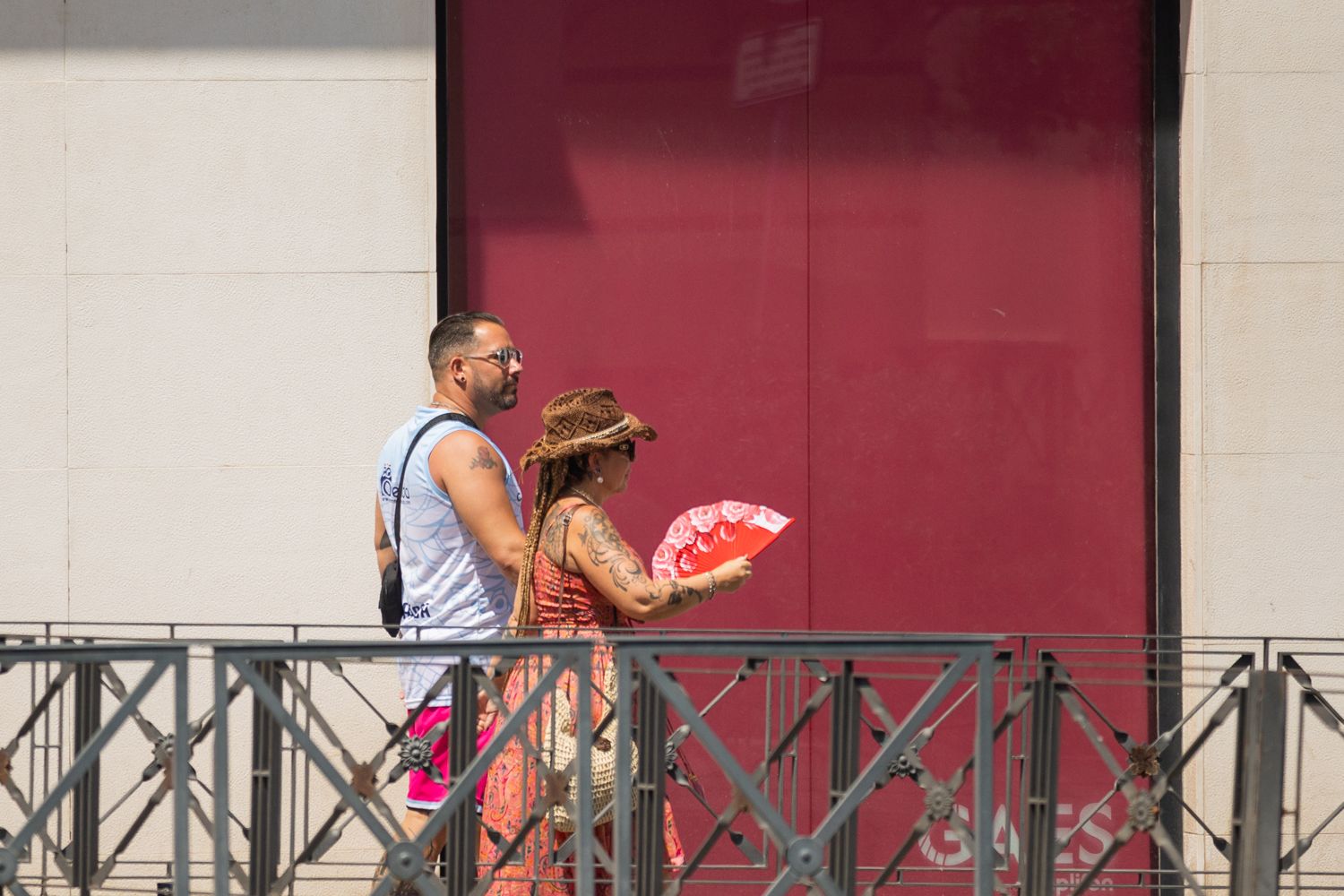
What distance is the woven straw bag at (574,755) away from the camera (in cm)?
436

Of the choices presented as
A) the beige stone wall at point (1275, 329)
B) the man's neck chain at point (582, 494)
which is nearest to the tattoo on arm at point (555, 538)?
the man's neck chain at point (582, 494)

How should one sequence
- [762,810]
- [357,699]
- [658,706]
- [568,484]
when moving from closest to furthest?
1. [762,810]
2. [658,706]
3. [568,484]
4. [357,699]

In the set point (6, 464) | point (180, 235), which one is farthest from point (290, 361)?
point (6, 464)

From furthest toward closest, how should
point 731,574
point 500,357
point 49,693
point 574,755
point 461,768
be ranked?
1. point 500,357
2. point 731,574
3. point 49,693
4. point 574,755
5. point 461,768

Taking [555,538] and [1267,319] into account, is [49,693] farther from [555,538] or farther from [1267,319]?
[1267,319]

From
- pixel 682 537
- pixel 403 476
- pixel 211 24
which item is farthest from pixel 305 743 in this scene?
pixel 211 24

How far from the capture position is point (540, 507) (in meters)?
4.74

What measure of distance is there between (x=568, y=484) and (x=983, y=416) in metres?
2.81

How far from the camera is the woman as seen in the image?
449 cm

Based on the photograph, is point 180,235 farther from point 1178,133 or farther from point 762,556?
point 1178,133

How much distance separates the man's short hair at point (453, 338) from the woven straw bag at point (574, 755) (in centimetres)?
130

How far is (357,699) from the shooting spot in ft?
21.9

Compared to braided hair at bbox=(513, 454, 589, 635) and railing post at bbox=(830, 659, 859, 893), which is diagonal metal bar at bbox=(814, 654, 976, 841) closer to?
railing post at bbox=(830, 659, 859, 893)

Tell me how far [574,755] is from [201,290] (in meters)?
3.34
